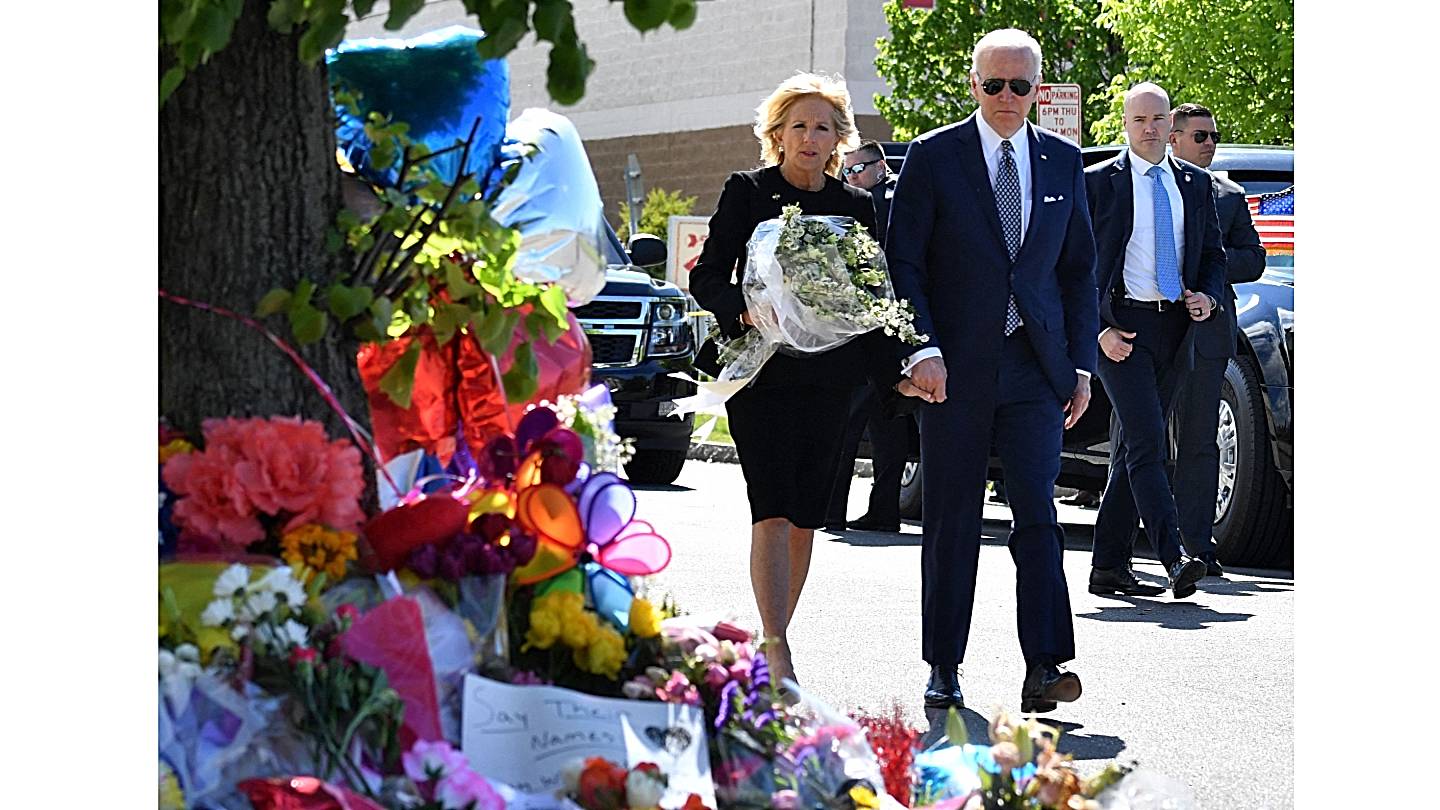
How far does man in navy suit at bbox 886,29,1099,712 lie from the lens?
20.9 ft

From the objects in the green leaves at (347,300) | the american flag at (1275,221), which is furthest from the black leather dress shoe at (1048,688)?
the american flag at (1275,221)

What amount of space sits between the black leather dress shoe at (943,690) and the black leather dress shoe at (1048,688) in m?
0.20

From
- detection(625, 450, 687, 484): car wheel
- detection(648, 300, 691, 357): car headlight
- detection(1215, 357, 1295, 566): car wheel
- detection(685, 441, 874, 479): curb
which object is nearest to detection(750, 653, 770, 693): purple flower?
detection(1215, 357, 1295, 566): car wheel

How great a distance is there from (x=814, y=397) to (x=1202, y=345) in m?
3.62

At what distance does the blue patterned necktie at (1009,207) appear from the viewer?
641cm

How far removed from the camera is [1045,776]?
3.15m

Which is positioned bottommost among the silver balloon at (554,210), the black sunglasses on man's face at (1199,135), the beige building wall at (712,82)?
the silver balloon at (554,210)

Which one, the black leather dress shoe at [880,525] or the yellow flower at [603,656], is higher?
the yellow flower at [603,656]

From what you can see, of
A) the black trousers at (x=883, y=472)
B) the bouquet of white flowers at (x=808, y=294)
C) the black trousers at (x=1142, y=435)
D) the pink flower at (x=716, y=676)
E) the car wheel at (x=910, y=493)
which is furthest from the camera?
→ the car wheel at (x=910, y=493)

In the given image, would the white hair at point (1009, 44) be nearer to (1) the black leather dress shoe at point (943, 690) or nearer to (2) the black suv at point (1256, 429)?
(1) the black leather dress shoe at point (943, 690)

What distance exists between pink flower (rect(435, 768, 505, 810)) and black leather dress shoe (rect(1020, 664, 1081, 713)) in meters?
3.61

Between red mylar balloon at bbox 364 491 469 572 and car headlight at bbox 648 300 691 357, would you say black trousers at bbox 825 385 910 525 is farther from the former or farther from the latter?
red mylar balloon at bbox 364 491 469 572
